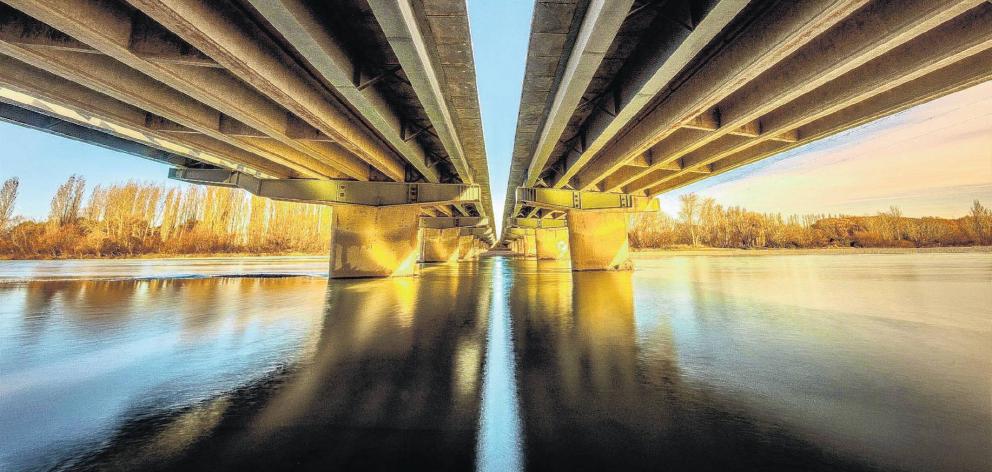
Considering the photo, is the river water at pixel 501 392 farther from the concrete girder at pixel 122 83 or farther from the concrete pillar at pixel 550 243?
the concrete pillar at pixel 550 243

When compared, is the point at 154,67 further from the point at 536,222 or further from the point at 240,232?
the point at 240,232

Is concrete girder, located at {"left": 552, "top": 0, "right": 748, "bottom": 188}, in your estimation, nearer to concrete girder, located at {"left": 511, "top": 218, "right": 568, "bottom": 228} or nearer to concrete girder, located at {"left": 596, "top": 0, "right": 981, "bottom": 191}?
concrete girder, located at {"left": 596, "top": 0, "right": 981, "bottom": 191}

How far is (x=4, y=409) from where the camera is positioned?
264cm

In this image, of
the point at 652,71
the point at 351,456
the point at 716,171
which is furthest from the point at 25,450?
the point at 716,171

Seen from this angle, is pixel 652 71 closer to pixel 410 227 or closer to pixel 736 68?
pixel 736 68

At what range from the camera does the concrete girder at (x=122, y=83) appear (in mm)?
5227

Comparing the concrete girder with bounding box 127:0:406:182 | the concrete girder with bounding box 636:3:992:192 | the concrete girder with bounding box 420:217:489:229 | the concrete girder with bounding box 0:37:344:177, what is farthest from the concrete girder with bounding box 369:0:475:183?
the concrete girder with bounding box 420:217:489:229

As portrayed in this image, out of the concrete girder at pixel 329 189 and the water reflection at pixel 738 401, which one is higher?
the concrete girder at pixel 329 189

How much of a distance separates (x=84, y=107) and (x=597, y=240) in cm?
1914

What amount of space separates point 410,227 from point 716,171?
538 inches

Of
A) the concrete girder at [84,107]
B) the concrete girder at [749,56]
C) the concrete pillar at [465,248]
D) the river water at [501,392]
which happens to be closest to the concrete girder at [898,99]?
the concrete girder at [749,56]

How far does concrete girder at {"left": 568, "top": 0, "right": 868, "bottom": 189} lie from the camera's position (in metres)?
4.62

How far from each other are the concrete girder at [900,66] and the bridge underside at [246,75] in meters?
7.49

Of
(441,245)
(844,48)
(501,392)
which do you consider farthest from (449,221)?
(501,392)
